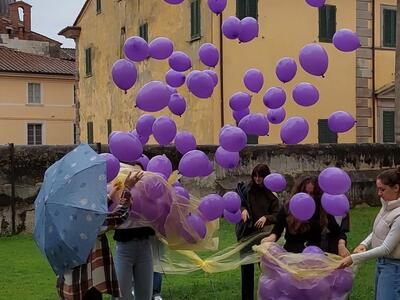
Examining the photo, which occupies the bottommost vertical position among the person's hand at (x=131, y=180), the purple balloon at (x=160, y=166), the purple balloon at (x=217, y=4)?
the person's hand at (x=131, y=180)

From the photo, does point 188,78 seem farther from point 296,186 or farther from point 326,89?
point 326,89

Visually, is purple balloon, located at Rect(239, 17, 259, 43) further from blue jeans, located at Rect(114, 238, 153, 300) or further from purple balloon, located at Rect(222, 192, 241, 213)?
blue jeans, located at Rect(114, 238, 153, 300)

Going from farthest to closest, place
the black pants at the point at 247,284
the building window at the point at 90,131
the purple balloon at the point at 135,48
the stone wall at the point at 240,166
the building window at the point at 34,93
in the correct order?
the building window at the point at 34,93 < the building window at the point at 90,131 < the stone wall at the point at 240,166 < the black pants at the point at 247,284 < the purple balloon at the point at 135,48

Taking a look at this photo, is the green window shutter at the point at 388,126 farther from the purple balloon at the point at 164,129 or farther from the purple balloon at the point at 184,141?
the purple balloon at the point at 164,129

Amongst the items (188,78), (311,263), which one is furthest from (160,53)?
(311,263)

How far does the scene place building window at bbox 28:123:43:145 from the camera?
4250cm

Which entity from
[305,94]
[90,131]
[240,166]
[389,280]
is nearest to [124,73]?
[305,94]

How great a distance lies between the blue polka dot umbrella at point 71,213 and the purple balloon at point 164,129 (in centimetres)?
129

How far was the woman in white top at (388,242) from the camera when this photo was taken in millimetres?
5055

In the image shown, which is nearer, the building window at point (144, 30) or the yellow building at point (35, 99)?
the building window at point (144, 30)

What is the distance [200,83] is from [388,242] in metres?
2.19

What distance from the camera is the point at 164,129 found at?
5.95 metres

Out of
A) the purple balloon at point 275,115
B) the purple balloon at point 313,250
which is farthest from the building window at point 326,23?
the purple balloon at point 313,250

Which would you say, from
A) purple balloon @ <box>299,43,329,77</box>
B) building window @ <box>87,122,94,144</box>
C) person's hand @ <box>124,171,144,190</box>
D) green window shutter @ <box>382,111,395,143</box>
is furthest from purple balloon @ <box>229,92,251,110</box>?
building window @ <box>87,122,94,144</box>
